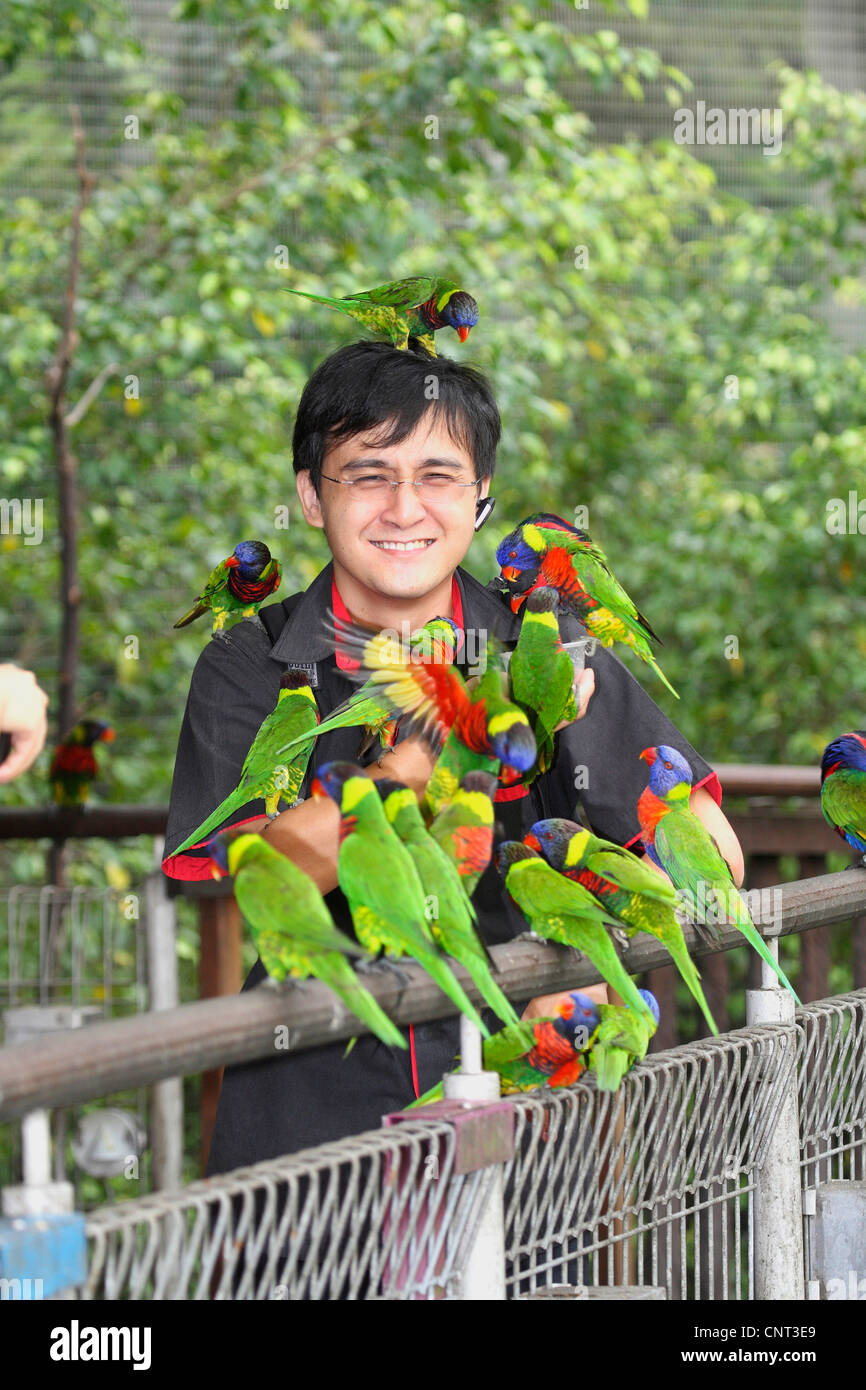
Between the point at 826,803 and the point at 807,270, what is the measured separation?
115 inches

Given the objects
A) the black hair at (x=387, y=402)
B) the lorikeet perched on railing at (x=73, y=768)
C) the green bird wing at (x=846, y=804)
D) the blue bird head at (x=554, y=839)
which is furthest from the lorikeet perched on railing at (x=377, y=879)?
the lorikeet perched on railing at (x=73, y=768)

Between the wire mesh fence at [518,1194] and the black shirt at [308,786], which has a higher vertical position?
the black shirt at [308,786]

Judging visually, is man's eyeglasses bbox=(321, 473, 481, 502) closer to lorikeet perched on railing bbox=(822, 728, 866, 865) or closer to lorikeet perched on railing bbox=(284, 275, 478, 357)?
lorikeet perched on railing bbox=(284, 275, 478, 357)

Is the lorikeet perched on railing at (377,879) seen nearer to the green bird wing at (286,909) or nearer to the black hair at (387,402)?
the green bird wing at (286,909)

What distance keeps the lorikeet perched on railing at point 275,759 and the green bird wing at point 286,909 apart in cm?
27

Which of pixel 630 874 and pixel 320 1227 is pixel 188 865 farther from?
pixel 320 1227

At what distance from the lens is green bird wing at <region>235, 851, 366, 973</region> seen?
97 centimetres

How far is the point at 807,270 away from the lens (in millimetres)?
4469

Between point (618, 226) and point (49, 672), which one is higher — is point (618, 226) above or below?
above

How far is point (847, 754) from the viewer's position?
2.01 metres

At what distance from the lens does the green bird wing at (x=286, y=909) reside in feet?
3.19

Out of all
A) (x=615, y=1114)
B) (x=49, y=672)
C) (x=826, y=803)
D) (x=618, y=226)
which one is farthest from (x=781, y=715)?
(x=615, y=1114)

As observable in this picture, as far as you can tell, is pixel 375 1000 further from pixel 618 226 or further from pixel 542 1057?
pixel 618 226

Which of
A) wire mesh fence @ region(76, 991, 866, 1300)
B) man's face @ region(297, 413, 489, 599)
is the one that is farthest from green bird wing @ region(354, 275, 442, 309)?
wire mesh fence @ region(76, 991, 866, 1300)
